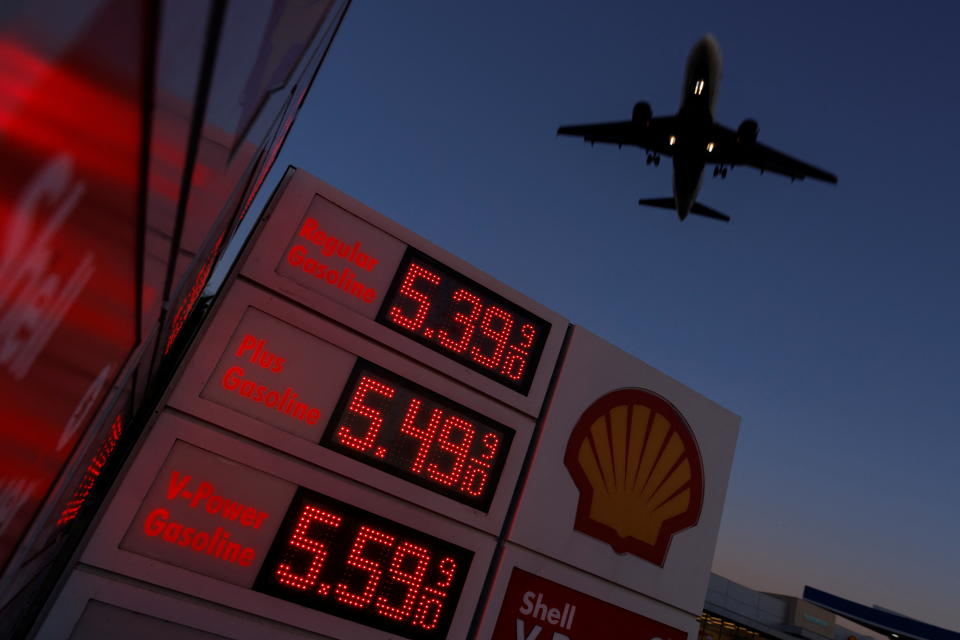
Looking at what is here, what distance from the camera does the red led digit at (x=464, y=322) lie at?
20.6 ft

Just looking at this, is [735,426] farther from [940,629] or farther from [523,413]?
[940,629]

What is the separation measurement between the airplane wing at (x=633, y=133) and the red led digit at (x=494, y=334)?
1583 centimetres

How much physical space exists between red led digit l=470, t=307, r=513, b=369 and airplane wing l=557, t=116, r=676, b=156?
15832mm

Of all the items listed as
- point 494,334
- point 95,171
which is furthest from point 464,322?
point 95,171

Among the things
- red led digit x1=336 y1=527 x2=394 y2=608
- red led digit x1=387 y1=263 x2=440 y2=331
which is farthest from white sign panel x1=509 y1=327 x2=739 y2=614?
red led digit x1=387 y1=263 x2=440 y2=331

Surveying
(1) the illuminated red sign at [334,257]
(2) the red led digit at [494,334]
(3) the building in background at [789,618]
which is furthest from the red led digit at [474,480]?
(3) the building in background at [789,618]

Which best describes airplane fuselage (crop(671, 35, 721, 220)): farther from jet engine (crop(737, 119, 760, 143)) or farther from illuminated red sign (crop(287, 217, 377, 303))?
illuminated red sign (crop(287, 217, 377, 303))

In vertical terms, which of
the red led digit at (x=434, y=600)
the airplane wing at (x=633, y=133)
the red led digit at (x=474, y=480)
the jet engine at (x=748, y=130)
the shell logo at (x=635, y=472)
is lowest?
the red led digit at (x=434, y=600)

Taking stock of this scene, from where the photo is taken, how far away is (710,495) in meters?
8.22

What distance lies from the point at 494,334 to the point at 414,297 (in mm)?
983

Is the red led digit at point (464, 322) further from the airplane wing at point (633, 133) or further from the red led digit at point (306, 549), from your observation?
the airplane wing at point (633, 133)

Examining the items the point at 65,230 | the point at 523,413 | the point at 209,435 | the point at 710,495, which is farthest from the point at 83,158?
the point at 710,495

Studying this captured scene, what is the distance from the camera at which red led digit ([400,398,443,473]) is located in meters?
5.87

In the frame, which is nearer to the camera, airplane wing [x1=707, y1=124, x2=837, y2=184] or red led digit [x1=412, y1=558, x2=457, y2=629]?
red led digit [x1=412, y1=558, x2=457, y2=629]
